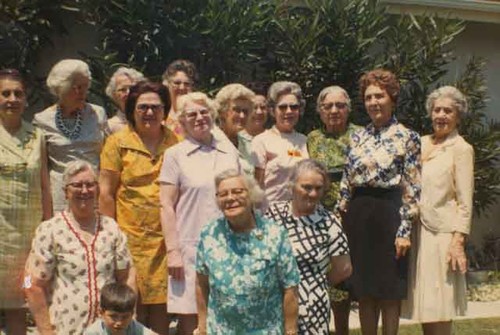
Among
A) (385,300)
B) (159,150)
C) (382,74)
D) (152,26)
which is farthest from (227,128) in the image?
(152,26)

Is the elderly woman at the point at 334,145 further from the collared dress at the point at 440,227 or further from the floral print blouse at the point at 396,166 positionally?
the collared dress at the point at 440,227

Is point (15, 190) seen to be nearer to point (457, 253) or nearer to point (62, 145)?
point (62, 145)

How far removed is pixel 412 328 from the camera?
305 inches

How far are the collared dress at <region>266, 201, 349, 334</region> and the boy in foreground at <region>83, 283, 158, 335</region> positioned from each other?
86 centimetres

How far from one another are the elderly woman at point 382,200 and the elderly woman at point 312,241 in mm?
1035

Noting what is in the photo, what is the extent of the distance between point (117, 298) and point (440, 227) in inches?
93.4

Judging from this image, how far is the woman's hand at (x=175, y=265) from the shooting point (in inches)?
203

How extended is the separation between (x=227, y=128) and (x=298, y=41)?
10.8 feet

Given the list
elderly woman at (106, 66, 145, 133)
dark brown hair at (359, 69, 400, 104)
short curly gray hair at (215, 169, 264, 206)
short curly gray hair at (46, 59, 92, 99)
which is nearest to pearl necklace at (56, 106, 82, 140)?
short curly gray hair at (46, 59, 92, 99)

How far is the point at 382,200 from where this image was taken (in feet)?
19.0

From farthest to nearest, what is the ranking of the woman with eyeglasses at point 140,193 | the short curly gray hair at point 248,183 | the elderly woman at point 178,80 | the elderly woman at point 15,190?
the elderly woman at point 178,80
the woman with eyeglasses at point 140,193
the elderly woman at point 15,190
the short curly gray hair at point 248,183

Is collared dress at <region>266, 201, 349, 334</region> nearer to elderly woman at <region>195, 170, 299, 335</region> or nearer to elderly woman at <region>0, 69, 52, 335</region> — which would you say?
elderly woman at <region>195, 170, 299, 335</region>

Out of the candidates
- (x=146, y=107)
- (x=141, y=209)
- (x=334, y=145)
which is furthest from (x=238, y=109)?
(x=141, y=209)

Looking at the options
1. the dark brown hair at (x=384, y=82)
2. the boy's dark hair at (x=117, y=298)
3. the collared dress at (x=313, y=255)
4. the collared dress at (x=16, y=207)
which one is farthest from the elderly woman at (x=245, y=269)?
the dark brown hair at (x=384, y=82)
